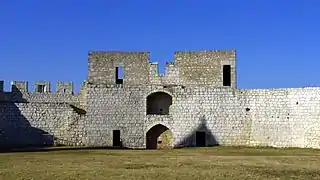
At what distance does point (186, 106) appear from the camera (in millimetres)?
32750

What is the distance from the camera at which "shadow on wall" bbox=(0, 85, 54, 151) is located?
33.2m

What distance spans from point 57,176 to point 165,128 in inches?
799

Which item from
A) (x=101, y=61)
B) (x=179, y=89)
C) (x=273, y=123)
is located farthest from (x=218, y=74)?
(x=101, y=61)

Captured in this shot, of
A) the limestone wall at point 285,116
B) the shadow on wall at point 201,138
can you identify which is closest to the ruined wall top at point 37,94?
the shadow on wall at point 201,138

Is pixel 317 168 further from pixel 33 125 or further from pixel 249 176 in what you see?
pixel 33 125

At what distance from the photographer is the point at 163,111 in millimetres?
35312

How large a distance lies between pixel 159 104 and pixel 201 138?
401cm

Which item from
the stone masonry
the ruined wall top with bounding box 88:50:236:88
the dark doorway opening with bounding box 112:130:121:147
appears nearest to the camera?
the stone masonry

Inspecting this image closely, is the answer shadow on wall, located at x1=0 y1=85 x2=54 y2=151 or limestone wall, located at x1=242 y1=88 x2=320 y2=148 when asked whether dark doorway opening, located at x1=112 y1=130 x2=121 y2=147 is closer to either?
shadow on wall, located at x1=0 y1=85 x2=54 y2=151

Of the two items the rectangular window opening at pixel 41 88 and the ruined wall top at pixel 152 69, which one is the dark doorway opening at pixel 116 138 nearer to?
the ruined wall top at pixel 152 69

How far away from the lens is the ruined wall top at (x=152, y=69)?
33938 millimetres

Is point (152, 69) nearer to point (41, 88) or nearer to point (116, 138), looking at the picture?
point (116, 138)

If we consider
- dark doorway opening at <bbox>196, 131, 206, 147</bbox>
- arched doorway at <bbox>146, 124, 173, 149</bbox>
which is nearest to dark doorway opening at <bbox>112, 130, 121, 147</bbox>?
arched doorway at <bbox>146, 124, 173, 149</bbox>

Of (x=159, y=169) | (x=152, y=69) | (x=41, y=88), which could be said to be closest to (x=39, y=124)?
(x=152, y=69)
